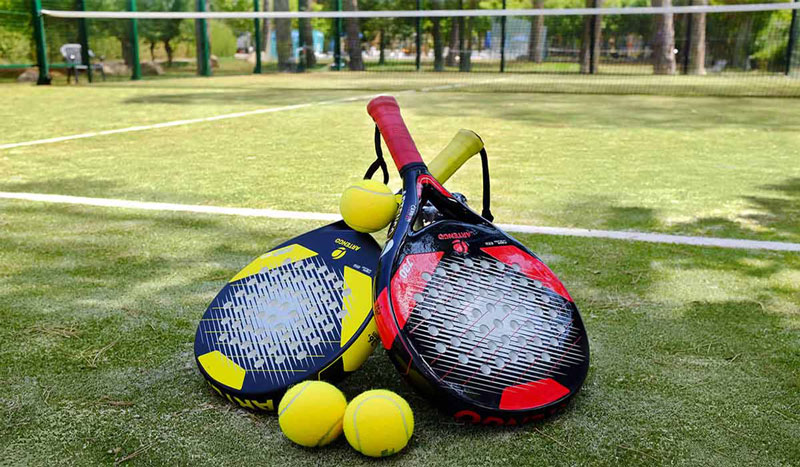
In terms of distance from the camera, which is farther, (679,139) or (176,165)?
(679,139)

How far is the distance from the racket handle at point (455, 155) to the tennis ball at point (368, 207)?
1.17 ft

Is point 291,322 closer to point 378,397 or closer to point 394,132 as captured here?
point 378,397

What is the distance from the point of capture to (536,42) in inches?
927

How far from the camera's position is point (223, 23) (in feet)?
83.7

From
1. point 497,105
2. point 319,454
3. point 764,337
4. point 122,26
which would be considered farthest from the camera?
point 122,26

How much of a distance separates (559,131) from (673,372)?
292 inches

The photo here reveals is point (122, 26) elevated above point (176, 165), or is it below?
above

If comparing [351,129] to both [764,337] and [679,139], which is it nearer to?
[679,139]

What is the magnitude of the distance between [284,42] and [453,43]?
20.7 feet

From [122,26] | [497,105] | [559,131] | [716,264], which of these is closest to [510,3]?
[122,26]

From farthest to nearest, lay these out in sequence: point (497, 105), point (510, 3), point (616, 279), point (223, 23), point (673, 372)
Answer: point (510, 3), point (223, 23), point (497, 105), point (616, 279), point (673, 372)

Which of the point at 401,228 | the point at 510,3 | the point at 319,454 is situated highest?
the point at 510,3

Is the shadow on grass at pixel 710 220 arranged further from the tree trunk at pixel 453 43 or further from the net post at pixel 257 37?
the net post at pixel 257 37

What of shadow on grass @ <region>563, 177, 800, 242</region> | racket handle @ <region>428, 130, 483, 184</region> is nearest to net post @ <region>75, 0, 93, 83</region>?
shadow on grass @ <region>563, 177, 800, 242</region>
